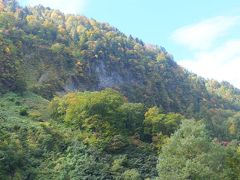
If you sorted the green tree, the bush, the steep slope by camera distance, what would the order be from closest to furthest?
the green tree < the bush < the steep slope

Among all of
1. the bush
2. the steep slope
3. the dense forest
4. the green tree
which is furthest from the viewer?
the steep slope

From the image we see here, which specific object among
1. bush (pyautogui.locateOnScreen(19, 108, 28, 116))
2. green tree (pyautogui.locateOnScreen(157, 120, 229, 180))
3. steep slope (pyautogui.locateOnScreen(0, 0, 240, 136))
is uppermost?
steep slope (pyautogui.locateOnScreen(0, 0, 240, 136))

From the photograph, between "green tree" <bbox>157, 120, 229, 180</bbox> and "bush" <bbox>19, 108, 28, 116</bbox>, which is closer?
"green tree" <bbox>157, 120, 229, 180</bbox>

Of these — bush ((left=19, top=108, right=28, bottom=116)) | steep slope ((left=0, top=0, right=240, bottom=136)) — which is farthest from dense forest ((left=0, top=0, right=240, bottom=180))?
steep slope ((left=0, top=0, right=240, bottom=136))

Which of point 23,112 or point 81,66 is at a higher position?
point 81,66

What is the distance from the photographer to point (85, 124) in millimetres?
63438

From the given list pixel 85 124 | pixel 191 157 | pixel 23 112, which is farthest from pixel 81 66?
pixel 191 157

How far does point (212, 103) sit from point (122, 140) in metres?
131

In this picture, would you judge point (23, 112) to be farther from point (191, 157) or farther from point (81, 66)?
point (81, 66)

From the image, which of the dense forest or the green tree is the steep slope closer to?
the dense forest

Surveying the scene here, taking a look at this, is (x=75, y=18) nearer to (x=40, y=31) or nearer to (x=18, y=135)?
(x=40, y=31)

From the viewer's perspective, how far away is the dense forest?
4353 centimetres

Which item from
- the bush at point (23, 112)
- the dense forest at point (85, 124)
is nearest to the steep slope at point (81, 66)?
the dense forest at point (85, 124)

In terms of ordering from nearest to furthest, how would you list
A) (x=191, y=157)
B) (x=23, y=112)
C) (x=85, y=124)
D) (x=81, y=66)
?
(x=191, y=157), (x=85, y=124), (x=23, y=112), (x=81, y=66)
